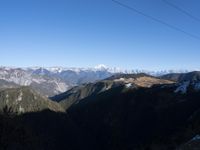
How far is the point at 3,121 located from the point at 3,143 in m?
7.45

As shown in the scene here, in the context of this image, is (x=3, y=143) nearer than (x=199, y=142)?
Yes

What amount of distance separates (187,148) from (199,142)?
2.20 meters

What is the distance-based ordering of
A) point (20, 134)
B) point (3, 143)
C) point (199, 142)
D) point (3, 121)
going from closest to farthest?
1. point (3, 143)
2. point (199, 142)
3. point (3, 121)
4. point (20, 134)

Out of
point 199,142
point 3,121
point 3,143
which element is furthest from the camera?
point 3,121

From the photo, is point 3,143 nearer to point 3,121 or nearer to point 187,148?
point 3,121

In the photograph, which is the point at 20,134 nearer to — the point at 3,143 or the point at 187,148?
the point at 3,143

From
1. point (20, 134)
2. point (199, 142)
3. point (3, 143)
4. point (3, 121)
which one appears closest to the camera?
point (3, 143)

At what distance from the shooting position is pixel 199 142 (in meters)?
35.3

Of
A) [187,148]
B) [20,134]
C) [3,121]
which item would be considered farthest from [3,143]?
[187,148]

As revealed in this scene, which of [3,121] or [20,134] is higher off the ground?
[3,121]

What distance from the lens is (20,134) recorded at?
46375 millimetres

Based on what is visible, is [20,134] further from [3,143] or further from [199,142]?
[199,142]

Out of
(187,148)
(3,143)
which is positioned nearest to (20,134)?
(3,143)

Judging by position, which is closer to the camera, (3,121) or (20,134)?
(3,121)
